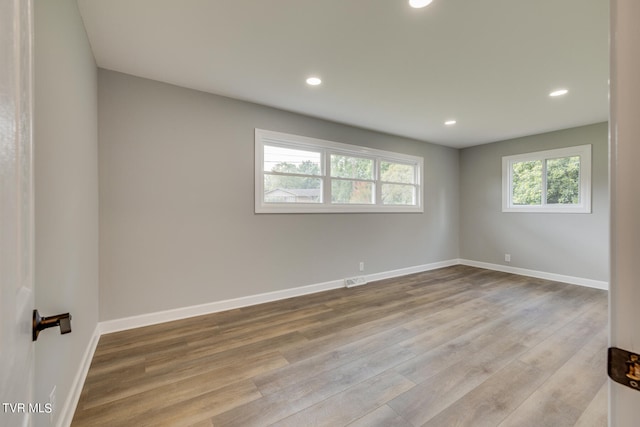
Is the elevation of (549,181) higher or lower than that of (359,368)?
higher

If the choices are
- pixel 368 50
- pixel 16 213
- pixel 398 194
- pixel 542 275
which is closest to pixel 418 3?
pixel 368 50

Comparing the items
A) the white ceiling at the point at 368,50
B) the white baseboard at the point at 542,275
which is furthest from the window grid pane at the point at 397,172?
the white baseboard at the point at 542,275

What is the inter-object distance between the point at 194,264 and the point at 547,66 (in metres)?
4.02

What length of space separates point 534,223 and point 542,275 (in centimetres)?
92

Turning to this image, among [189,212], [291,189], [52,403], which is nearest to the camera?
[52,403]

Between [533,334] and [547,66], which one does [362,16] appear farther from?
[533,334]

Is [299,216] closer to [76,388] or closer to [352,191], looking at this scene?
[352,191]

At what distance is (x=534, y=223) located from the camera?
4.71 m

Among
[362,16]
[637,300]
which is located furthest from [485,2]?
[637,300]

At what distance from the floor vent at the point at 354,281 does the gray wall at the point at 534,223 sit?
2887mm

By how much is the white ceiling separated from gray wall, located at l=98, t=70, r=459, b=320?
0.27 meters

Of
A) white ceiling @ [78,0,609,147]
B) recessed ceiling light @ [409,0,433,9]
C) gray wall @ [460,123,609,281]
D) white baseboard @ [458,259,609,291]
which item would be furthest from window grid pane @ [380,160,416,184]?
recessed ceiling light @ [409,0,433,9]

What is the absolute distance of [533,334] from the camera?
2.55m

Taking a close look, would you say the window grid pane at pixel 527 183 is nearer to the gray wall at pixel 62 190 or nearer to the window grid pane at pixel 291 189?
the window grid pane at pixel 291 189
